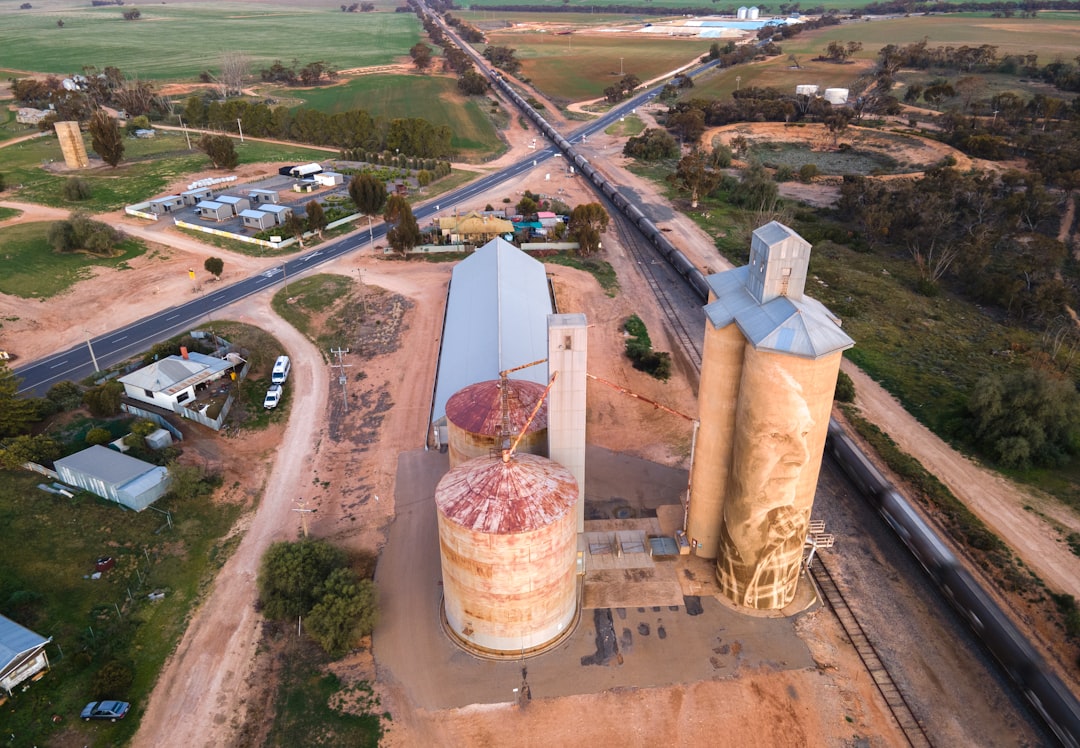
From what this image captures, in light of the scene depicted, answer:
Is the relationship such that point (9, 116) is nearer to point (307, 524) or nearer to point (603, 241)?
point (603, 241)

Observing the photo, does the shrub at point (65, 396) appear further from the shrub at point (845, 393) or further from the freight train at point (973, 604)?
the shrub at point (845, 393)

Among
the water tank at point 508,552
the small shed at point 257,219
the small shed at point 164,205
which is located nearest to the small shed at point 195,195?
the small shed at point 164,205

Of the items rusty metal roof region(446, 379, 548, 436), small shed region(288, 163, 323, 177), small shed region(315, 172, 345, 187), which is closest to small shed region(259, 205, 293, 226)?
small shed region(315, 172, 345, 187)

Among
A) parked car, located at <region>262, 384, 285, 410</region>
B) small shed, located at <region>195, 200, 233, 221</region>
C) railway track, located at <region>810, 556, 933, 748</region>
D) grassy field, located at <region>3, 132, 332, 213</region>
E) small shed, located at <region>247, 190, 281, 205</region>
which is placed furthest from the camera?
grassy field, located at <region>3, 132, 332, 213</region>

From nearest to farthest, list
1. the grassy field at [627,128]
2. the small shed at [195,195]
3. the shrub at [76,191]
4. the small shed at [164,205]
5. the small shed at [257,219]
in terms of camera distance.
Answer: the small shed at [257,219] < the small shed at [164,205] < the shrub at [76,191] < the small shed at [195,195] < the grassy field at [627,128]

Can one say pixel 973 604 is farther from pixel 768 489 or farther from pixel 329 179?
pixel 329 179

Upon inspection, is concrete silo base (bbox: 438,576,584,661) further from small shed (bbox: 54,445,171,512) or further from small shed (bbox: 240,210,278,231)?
small shed (bbox: 240,210,278,231)

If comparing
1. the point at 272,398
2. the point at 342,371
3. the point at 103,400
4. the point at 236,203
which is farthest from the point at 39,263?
the point at 342,371
